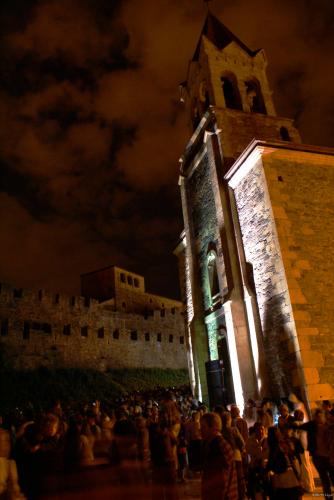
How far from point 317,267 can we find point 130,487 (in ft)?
29.2

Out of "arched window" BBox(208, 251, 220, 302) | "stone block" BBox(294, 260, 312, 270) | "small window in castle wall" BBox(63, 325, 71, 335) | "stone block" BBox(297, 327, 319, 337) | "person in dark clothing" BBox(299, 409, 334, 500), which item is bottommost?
"person in dark clothing" BBox(299, 409, 334, 500)

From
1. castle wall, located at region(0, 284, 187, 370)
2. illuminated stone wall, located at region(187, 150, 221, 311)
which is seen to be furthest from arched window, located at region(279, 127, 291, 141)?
castle wall, located at region(0, 284, 187, 370)

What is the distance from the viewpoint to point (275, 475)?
4332 mm

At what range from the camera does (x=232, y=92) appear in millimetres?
18297

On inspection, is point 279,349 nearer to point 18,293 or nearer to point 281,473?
point 281,473

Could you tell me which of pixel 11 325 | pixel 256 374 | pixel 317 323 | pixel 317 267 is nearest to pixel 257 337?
pixel 256 374

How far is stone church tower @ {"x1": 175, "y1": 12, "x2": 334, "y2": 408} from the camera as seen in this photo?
1050 cm

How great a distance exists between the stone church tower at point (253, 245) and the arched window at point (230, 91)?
0.16ft

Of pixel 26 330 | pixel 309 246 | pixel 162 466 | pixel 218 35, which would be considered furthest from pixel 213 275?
pixel 26 330

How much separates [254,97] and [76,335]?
19.4m

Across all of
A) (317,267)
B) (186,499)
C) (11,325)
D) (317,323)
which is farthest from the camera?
(11,325)

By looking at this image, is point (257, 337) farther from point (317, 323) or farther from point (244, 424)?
point (244, 424)

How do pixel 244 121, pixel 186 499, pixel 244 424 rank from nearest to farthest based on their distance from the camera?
pixel 186 499
pixel 244 424
pixel 244 121

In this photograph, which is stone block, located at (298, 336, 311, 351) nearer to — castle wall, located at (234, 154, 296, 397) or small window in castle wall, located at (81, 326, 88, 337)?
castle wall, located at (234, 154, 296, 397)
